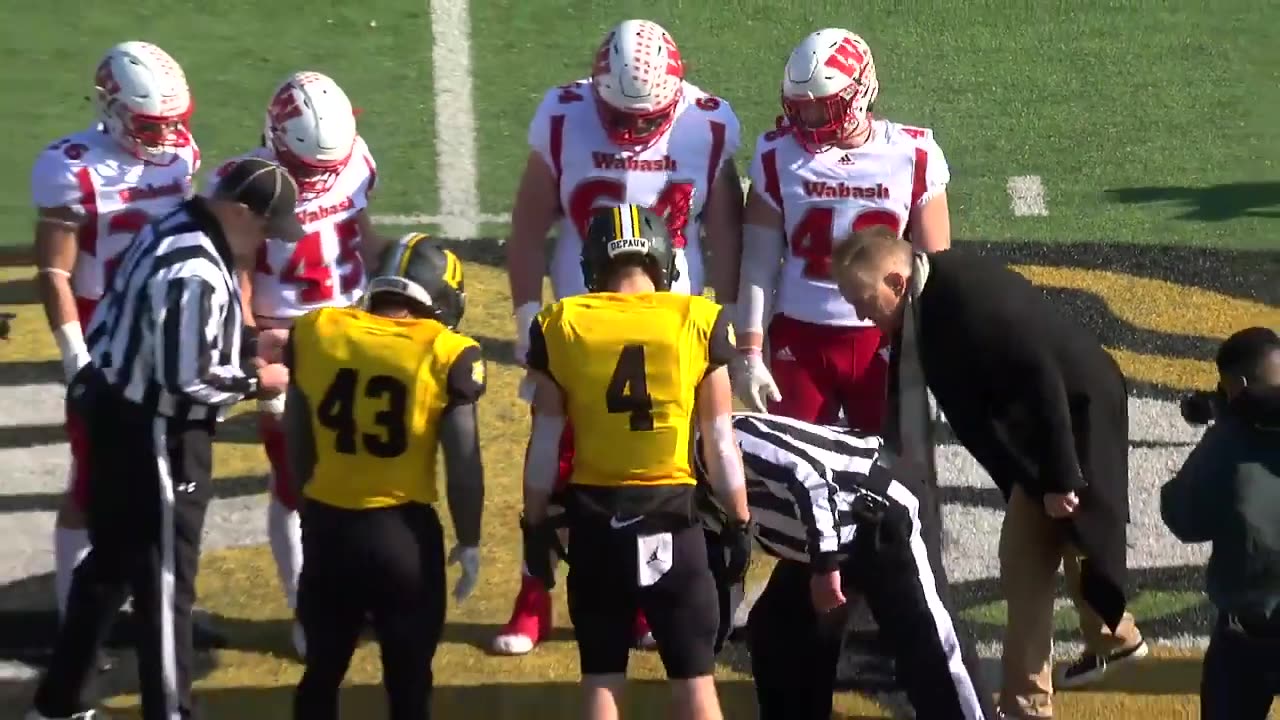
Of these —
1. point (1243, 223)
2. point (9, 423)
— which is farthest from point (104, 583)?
point (1243, 223)

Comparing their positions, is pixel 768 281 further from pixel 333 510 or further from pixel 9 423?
pixel 9 423

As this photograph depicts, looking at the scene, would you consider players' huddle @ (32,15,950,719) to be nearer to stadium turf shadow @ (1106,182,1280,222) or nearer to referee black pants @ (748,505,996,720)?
referee black pants @ (748,505,996,720)

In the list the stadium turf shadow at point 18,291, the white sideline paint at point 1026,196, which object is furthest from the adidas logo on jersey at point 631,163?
the white sideline paint at point 1026,196

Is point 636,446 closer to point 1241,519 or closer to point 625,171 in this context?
point 625,171

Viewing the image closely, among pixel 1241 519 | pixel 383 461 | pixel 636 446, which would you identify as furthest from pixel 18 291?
pixel 1241 519

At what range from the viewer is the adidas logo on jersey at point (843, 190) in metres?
5.81

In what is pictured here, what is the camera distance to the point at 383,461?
15.9ft

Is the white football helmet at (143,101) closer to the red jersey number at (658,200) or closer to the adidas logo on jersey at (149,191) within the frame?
the adidas logo on jersey at (149,191)

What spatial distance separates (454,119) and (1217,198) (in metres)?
4.39

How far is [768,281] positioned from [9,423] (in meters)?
3.62

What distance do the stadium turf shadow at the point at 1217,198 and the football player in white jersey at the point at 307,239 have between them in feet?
16.9

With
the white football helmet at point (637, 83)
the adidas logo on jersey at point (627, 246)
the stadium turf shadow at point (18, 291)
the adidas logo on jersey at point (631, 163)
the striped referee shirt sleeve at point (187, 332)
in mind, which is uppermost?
the white football helmet at point (637, 83)

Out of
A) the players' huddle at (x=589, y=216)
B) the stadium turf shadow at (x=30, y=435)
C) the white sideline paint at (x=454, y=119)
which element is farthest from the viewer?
the white sideline paint at (x=454, y=119)

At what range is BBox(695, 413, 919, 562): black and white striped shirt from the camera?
15.4 feet
